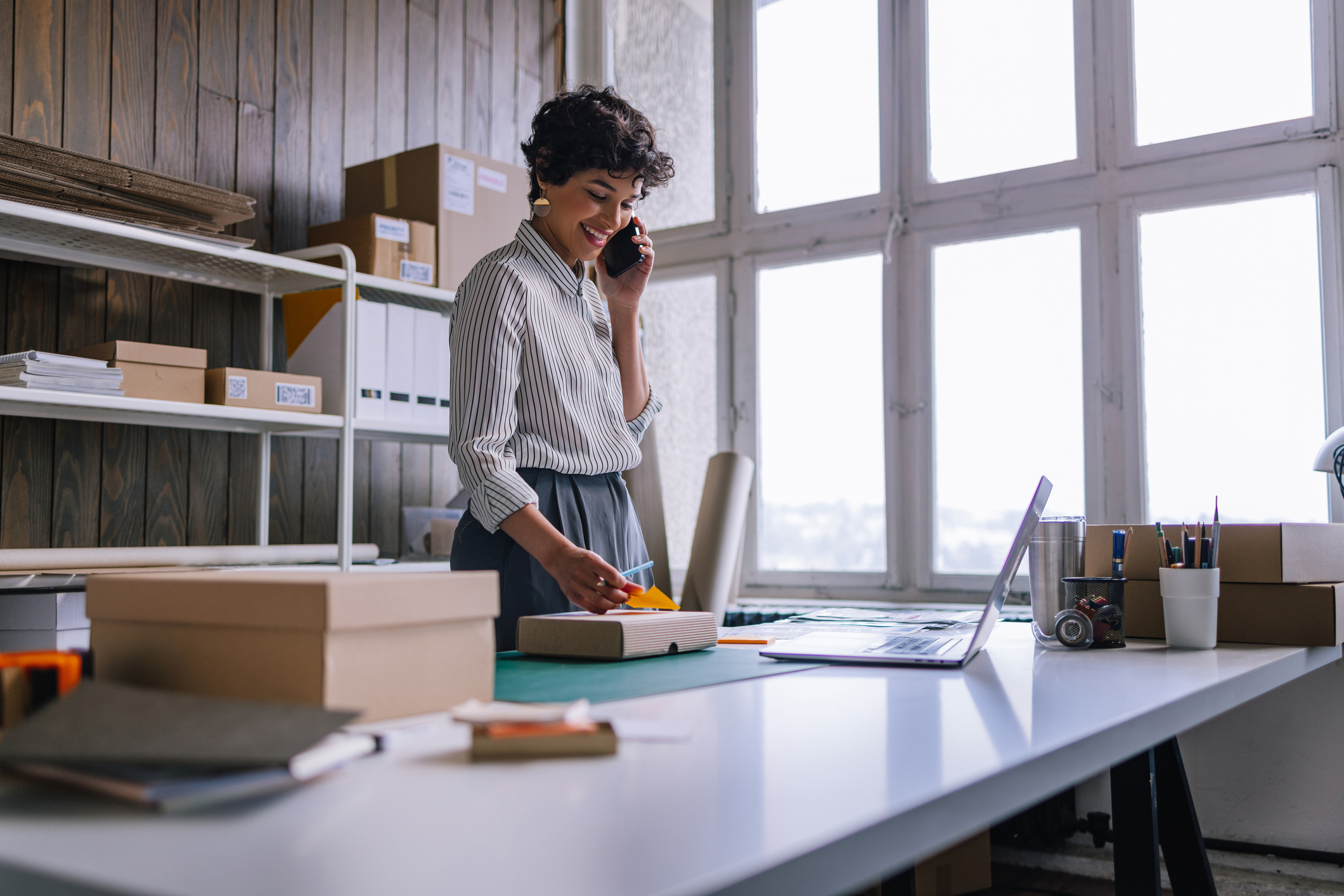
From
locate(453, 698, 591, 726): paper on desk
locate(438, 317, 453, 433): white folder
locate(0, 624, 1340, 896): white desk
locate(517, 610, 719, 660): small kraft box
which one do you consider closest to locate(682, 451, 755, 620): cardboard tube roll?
locate(438, 317, 453, 433): white folder

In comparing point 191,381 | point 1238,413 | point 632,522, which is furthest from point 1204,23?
point 191,381

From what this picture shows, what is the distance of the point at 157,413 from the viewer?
7.39ft

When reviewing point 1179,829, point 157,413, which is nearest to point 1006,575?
point 1179,829

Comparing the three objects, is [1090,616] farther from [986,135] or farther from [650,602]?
[986,135]

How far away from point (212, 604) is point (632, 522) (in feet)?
3.57

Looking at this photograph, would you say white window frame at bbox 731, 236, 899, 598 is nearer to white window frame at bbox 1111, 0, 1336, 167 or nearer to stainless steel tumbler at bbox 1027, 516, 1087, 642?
white window frame at bbox 1111, 0, 1336, 167

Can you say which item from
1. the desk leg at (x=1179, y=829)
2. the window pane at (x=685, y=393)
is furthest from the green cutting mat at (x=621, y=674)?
the window pane at (x=685, y=393)

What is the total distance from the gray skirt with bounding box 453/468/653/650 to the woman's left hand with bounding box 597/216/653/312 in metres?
0.34

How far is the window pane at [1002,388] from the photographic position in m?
2.81

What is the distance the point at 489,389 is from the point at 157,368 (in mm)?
1068

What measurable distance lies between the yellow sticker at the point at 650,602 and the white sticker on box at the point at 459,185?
169 centimetres

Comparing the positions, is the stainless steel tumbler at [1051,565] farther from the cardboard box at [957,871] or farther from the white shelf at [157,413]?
the white shelf at [157,413]

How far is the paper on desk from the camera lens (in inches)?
25.4

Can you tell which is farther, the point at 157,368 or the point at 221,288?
the point at 221,288
